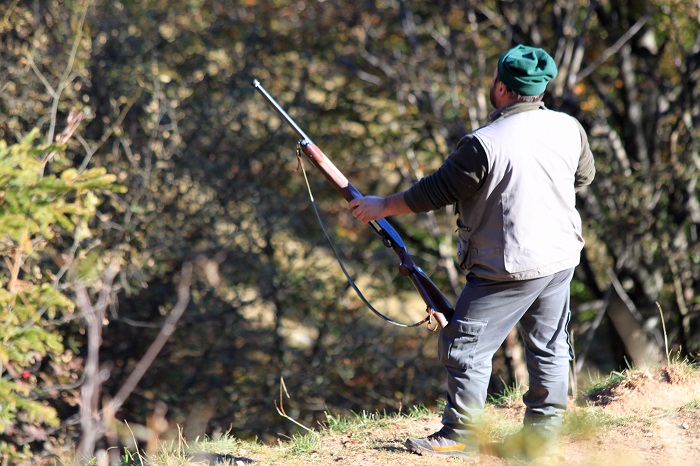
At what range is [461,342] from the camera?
12.3 ft

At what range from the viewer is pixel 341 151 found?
11641mm

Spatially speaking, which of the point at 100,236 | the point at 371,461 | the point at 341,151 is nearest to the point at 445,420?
the point at 371,461

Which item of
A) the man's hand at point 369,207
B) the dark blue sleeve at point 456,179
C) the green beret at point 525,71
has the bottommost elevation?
the man's hand at point 369,207

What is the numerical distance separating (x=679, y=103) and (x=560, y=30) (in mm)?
1603

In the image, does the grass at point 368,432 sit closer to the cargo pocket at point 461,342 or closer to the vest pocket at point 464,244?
the cargo pocket at point 461,342

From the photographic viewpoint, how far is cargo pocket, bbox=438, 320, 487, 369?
3723 millimetres

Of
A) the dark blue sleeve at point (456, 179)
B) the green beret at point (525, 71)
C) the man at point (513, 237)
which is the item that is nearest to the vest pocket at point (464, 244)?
the man at point (513, 237)

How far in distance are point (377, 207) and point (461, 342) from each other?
2.40 ft

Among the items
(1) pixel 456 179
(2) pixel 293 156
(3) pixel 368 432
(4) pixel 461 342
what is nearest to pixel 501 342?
(4) pixel 461 342

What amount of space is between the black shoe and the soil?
36 millimetres

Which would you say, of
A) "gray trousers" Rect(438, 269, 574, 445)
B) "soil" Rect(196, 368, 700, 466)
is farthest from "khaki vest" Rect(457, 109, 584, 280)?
"soil" Rect(196, 368, 700, 466)

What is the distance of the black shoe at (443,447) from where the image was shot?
12.7 feet

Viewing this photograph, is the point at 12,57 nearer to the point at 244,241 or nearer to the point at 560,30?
the point at 244,241

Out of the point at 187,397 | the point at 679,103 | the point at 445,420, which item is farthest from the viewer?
the point at 187,397
